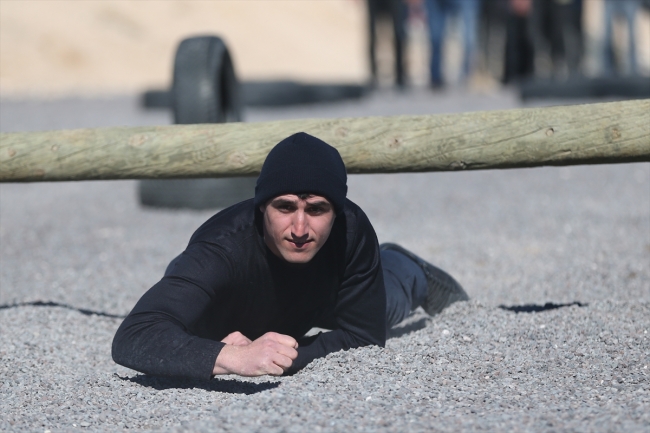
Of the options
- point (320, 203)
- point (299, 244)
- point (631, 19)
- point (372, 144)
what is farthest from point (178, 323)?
point (631, 19)

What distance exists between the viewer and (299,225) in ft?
9.86

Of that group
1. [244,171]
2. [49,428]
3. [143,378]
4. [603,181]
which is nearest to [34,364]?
[143,378]

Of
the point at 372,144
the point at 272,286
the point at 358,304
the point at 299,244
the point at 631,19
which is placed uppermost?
the point at 631,19

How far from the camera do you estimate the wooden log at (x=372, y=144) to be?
3.66 m

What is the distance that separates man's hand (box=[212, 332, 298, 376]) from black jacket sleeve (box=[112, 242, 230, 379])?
34 millimetres

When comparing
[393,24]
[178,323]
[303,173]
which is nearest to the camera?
[303,173]

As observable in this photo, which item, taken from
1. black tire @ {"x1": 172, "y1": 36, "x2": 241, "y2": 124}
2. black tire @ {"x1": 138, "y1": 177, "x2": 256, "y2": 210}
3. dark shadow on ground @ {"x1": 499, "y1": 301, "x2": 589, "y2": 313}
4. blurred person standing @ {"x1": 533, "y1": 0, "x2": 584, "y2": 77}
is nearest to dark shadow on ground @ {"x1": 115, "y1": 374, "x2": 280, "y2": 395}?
dark shadow on ground @ {"x1": 499, "y1": 301, "x2": 589, "y2": 313}

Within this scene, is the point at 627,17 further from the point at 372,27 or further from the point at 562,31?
the point at 372,27

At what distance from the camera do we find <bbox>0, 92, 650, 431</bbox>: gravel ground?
9.39 feet

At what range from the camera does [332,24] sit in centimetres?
3706

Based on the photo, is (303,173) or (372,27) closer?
(303,173)

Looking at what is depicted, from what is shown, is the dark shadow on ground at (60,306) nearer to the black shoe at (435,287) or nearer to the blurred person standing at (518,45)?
the black shoe at (435,287)

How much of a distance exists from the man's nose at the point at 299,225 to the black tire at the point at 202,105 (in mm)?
3568

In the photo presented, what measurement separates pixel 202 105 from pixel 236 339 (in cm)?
A: 343
